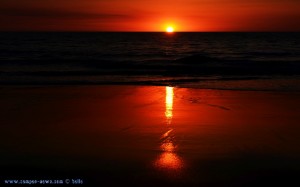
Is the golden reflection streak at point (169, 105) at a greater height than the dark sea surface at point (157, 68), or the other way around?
the dark sea surface at point (157, 68)

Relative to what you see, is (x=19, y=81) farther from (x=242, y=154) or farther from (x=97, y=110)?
(x=242, y=154)

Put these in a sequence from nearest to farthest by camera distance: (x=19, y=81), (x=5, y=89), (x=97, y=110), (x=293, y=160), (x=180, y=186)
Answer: (x=180, y=186), (x=293, y=160), (x=97, y=110), (x=5, y=89), (x=19, y=81)

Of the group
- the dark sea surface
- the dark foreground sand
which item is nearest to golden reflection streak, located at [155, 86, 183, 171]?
the dark foreground sand

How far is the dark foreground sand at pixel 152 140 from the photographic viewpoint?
5.89 metres

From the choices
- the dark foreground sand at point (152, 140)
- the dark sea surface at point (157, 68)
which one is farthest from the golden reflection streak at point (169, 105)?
the dark sea surface at point (157, 68)

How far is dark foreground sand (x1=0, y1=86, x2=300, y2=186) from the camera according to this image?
19.3 feet

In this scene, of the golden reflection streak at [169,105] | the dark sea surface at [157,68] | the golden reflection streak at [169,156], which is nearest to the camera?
the golden reflection streak at [169,156]

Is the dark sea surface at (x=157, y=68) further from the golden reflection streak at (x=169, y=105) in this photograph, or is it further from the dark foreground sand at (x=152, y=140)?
the dark foreground sand at (x=152, y=140)

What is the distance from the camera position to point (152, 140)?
25.9 feet

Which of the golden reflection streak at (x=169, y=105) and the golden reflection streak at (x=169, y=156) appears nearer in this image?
the golden reflection streak at (x=169, y=156)

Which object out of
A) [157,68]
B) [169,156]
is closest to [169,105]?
[169,156]

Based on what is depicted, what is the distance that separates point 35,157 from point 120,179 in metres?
1.75

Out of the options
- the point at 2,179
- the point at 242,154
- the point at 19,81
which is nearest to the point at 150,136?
the point at 242,154

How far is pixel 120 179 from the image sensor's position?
5.69 m
